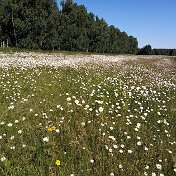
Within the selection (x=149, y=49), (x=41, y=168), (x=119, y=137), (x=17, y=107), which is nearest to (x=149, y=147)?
(x=119, y=137)

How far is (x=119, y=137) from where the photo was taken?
8203 mm

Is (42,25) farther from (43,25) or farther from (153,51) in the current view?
(153,51)

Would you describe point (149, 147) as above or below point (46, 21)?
below

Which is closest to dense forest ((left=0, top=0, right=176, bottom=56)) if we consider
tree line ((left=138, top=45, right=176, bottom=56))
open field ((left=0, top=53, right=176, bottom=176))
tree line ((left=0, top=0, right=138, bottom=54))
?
tree line ((left=0, top=0, right=138, bottom=54))

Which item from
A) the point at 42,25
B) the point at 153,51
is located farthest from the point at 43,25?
the point at 153,51

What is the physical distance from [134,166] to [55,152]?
1691mm

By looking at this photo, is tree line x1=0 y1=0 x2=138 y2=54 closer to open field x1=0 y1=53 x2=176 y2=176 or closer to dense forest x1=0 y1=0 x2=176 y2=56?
dense forest x1=0 y1=0 x2=176 y2=56

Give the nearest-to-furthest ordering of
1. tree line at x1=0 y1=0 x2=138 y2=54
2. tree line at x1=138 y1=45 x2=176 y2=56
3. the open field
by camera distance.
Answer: the open field
tree line at x1=0 y1=0 x2=138 y2=54
tree line at x1=138 y1=45 x2=176 y2=56

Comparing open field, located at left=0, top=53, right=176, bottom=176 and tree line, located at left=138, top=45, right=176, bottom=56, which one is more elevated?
open field, located at left=0, top=53, right=176, bottom=176

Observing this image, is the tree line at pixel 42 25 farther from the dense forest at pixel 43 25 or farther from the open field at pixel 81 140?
the open field at pixel 81 140

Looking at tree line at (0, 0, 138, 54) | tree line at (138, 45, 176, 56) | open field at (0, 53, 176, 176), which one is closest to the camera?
open field at (0, 53, 176, 176)

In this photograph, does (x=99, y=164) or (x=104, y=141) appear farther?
(x=104, y=141)

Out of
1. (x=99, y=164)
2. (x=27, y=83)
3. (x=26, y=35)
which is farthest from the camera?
(x=26, y=35)

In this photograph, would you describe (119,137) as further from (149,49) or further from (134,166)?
(149,49)
